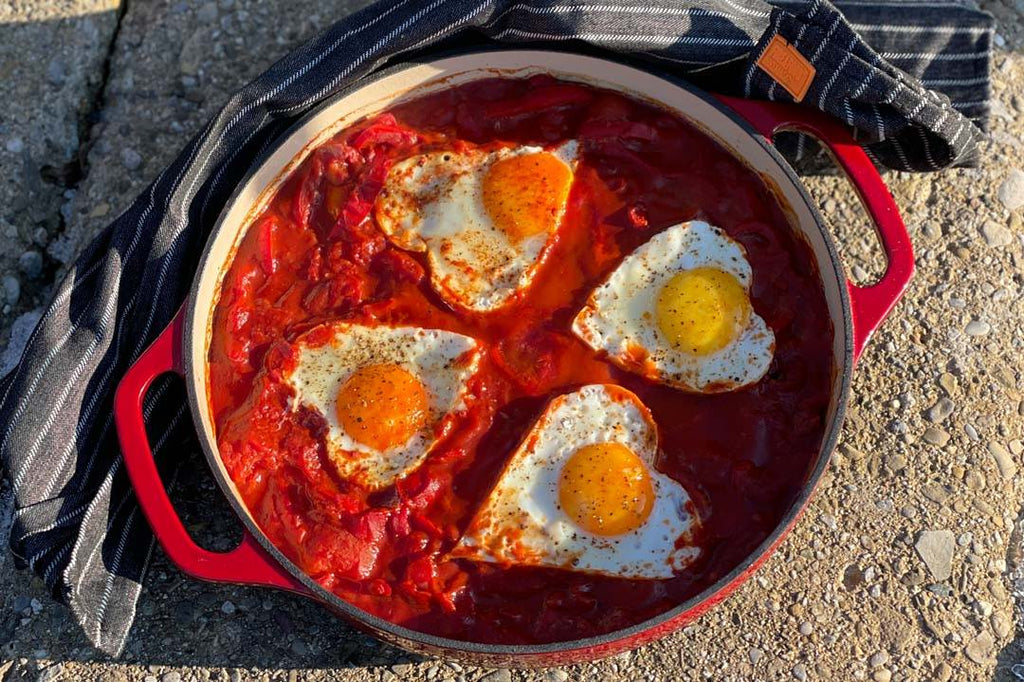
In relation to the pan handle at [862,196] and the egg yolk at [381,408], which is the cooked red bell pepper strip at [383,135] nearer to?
the egg yolk at [381,408]

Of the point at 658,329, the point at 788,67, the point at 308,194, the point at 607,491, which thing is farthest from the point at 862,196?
the point at 308,194

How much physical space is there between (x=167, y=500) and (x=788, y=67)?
2.26 meters

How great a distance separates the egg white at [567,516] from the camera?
3.08m

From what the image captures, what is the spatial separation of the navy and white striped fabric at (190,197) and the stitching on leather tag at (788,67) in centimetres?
3

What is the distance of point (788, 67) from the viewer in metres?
3.18

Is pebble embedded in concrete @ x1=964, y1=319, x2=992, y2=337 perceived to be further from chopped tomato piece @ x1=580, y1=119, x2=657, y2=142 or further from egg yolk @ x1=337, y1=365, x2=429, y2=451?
egg yolk @ x1=337, y1=365, x2=429, y2=451

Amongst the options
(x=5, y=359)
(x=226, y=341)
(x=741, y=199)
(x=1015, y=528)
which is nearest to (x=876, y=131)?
(x=741, y=199)

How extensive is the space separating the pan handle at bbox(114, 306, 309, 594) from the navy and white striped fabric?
0.27m

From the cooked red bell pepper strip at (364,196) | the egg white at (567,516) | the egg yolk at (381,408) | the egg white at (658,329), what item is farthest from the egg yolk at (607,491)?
the cooked red bell pepper strip at (364,196)

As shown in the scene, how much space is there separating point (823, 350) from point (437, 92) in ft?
5.06

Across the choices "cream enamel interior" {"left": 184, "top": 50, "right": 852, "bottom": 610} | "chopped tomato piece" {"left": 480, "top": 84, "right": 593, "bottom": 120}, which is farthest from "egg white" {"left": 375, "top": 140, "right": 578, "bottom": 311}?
"cream enamel interior" {"left": 184, "top": 50, "right": 852, "bottom": 610}

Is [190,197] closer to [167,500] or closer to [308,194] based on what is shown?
[308,194]

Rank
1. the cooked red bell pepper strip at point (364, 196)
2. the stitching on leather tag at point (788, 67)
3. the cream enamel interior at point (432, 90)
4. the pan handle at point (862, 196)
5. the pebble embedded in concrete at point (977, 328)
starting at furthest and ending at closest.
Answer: the pebble embedded in concrete at point (977, 328)
the cooked red bell pepper strip at point (364, 196)
the stitching on leather tag at point (788, 67)
the cream enamel interior at point (432, 90)
the pan handle at point (862, 196)

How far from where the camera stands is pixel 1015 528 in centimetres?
336
